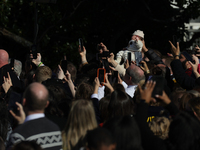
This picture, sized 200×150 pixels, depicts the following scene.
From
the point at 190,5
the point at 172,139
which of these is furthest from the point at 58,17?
the point at 172,139

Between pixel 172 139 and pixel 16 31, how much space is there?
8.70 meters

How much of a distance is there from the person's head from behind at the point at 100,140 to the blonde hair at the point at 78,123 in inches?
19.3

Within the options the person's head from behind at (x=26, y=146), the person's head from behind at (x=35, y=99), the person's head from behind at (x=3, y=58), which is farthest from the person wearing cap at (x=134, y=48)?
the person's head from behind at (x=26, y=146)

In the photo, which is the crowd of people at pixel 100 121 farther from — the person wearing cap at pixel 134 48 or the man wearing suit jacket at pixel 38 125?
the person wearing cap at pixel 134 48

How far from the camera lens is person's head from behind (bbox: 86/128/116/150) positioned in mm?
2648

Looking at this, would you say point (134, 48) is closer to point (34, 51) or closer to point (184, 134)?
point (34, 51)

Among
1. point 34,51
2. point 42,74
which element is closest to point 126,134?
point 42,74

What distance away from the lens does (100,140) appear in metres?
2.66

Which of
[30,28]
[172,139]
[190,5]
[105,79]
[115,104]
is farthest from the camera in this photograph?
[190,5]

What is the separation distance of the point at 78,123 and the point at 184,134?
37.9 inches

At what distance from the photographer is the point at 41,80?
5.84m

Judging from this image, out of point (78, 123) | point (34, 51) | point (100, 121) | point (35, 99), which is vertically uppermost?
point (35, 99)

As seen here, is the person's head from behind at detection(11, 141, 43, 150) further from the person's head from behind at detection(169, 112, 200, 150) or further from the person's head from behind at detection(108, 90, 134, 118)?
the person's head from behind at detection(108, 90, 134, 118)

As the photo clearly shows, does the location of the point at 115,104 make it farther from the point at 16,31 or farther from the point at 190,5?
the point at 190,5
